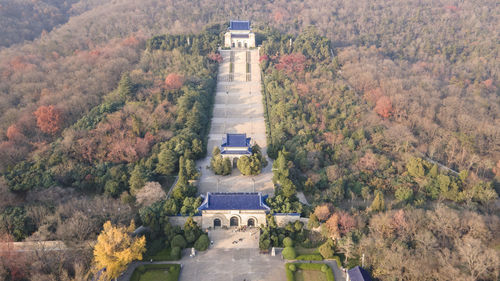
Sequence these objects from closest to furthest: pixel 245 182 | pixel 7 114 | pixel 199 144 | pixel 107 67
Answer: pixel 245 182
pixel 199 144
pixel 7 114
pixel 107 67

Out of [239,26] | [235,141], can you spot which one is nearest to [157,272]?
[235,141]

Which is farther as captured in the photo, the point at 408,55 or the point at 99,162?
the point at 408,55

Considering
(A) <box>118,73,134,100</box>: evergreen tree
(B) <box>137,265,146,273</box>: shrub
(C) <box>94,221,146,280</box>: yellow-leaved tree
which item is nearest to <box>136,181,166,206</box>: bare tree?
(C) <box>94,221,146,280</box>: yellow-leaved tree

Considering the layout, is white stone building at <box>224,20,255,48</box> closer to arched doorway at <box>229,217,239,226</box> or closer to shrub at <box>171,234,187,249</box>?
arched doorway at <box>229,217,239,226</box>

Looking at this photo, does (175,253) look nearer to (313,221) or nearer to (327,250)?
(313,221)

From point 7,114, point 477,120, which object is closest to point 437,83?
point 477,120

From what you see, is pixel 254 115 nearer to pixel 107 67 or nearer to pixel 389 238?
pixel 107 67
